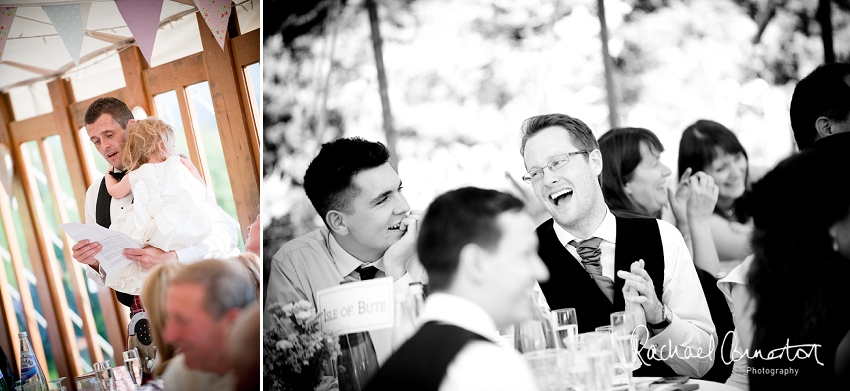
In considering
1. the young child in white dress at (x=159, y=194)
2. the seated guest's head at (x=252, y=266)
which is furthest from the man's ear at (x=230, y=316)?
the young child in white dress at (x=159, y=194)

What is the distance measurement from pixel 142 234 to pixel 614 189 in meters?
2.02

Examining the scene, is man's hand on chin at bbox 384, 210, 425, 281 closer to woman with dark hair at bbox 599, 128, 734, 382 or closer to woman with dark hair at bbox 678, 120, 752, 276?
woman with dark hair at bbox 599, 128, 734, 382

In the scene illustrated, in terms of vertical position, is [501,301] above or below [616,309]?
above

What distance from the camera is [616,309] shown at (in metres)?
2.81

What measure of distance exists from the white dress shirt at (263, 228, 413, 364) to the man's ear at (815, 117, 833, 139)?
5.78ft

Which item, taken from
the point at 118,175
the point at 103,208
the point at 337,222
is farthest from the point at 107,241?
the point at 337,222

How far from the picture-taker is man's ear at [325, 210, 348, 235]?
3229 mm

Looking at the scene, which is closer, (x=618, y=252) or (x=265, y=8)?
(x=618, y=252)

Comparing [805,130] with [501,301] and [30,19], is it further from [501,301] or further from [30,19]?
[30,19]

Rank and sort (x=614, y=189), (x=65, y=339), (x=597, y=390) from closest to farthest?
(x=597, y=390) < (x=614, y=189) < (x=65, y=339)

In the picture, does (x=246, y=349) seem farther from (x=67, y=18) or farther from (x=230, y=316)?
(x=67, y=18)

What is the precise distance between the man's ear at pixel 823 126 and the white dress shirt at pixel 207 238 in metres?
2.40

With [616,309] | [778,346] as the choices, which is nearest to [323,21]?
[616,309]

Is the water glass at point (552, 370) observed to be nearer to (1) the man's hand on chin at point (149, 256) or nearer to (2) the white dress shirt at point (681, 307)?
(2) the white dress shirt at point (681, 307)
